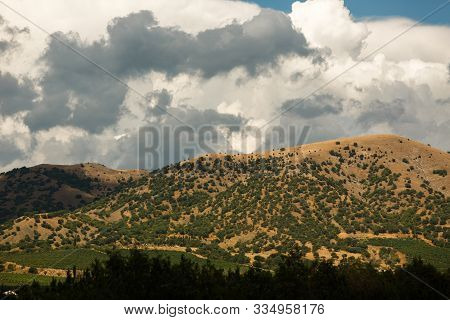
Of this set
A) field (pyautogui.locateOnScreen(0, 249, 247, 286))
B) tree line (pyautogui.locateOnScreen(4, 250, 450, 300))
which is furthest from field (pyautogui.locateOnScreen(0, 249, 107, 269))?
tree line (pyautogui.locateOnScreen(4, 250, 450, 300))

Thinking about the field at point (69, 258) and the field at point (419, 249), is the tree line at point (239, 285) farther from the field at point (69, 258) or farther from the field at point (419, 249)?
the field at point (419, 249)

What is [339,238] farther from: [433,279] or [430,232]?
[433,279]

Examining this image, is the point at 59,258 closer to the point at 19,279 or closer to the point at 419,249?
the point at 19,279

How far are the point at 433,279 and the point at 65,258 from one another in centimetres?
12806

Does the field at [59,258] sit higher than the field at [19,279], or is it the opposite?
the field at [59,258]

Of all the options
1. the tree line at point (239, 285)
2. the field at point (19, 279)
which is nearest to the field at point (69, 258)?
the field at point (19, 279)

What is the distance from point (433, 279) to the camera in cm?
7756

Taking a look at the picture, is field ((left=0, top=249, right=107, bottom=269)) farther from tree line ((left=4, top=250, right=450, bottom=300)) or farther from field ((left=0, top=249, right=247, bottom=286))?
tree line ((left=4, top=250, right=450, bottom=300))

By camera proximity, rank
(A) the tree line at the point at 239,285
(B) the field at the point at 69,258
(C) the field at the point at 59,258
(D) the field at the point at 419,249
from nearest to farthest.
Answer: (A) the tree line at the point at 239,285 < (B) the field at the point at 69,258 < (D) the field at the point at 419,249 < (C) the field at the point at 59,258

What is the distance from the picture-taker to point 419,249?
178 metres

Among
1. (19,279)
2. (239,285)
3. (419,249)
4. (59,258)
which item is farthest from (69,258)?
(239,285)

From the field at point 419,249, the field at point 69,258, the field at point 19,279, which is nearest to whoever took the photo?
the field at point 19,279

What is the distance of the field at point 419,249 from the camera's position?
170625mm

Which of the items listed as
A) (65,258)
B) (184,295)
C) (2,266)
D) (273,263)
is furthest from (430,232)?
(184,295)
